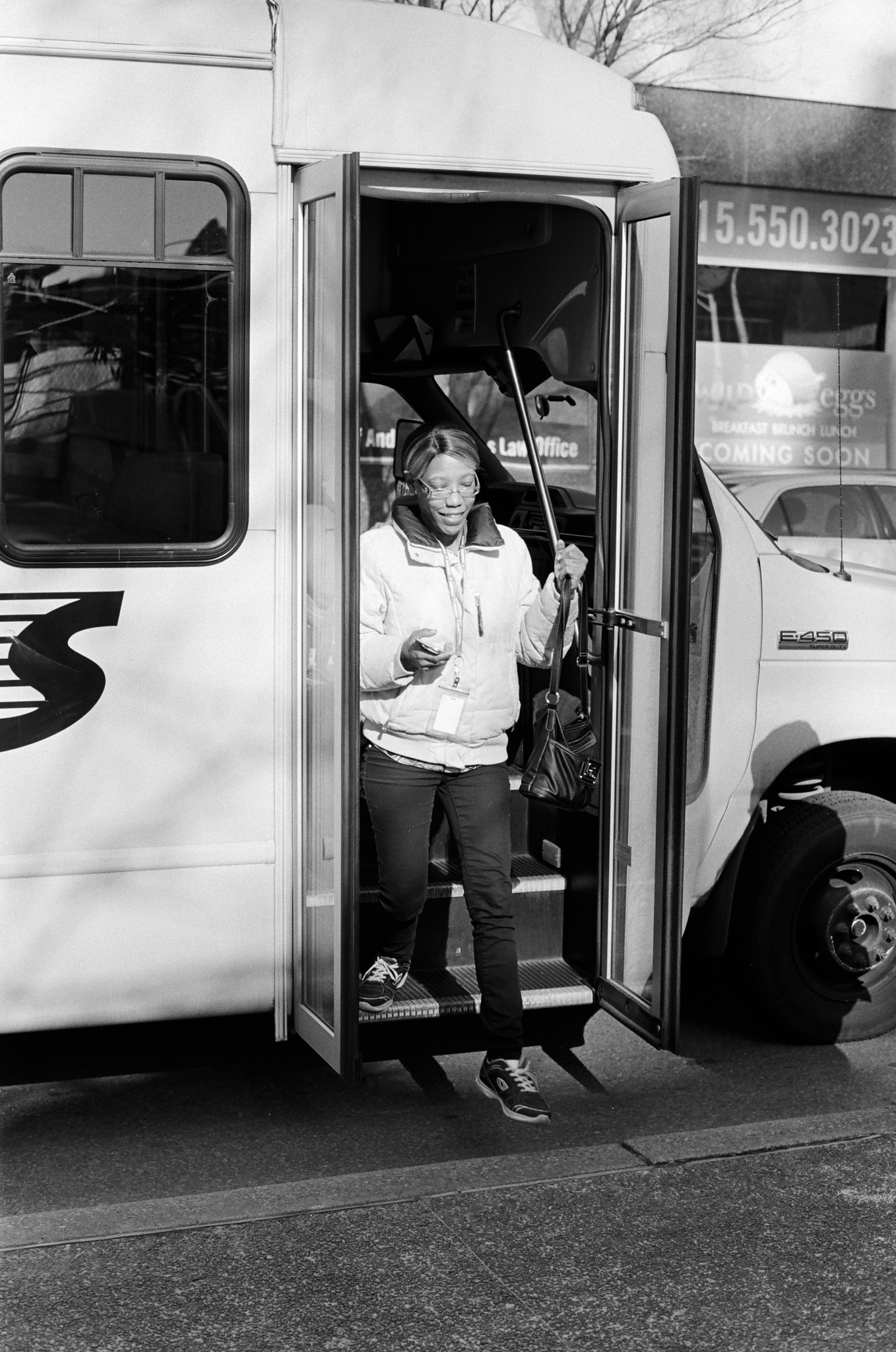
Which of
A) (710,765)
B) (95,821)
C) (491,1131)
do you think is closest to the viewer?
(95,821)

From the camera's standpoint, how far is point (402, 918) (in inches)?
178

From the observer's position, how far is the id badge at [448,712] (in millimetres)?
4332

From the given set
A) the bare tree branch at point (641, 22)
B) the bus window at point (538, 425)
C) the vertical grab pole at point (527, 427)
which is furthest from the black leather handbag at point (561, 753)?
the bare tree branch at point (641, 22)

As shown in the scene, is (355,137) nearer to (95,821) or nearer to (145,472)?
(145,472)

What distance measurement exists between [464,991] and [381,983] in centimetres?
28

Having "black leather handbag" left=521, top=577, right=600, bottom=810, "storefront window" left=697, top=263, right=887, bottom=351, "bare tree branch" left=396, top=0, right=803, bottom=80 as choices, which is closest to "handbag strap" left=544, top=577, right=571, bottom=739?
"black leather handbag" left=521, top=577, right=600, bottom=810

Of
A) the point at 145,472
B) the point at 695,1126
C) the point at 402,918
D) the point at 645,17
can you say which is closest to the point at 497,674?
the point at 402,918

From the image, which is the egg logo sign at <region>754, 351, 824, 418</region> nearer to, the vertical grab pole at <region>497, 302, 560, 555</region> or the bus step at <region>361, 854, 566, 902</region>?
the vertical grab pole at <region>497, 302, 560, 555</region>

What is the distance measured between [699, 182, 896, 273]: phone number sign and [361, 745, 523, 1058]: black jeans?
29.0ft

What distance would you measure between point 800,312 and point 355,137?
31.2 feet

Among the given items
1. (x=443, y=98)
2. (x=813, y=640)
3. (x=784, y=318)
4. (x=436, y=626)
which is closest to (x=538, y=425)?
(x=784, y=318)

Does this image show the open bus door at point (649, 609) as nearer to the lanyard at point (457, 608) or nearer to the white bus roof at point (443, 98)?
the white bus roof at point (443, 98)

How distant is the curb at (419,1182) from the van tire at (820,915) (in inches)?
32.6

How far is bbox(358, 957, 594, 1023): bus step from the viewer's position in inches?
179
